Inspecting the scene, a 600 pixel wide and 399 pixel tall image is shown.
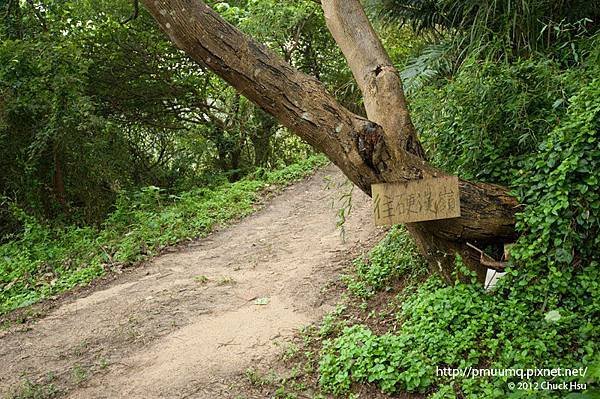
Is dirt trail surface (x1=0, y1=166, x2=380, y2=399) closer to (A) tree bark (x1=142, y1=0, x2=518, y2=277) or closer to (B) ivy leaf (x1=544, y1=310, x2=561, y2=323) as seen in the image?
(A) tree bark (x1=142, y1=0, x2=518, y2=277)

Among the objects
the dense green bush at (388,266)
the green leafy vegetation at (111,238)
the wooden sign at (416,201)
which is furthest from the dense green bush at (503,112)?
the green leafy vegetation at (111,238)

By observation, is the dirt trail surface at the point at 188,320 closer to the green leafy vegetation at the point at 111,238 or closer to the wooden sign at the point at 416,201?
the green leafy vegetation at the point at 111,238

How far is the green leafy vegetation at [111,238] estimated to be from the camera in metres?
6.29

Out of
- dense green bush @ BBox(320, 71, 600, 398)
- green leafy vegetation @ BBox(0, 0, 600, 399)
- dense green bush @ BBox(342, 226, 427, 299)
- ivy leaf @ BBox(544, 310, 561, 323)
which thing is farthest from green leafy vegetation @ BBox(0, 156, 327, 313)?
ivy leaf @ BBox(544, 310, 561, 323)

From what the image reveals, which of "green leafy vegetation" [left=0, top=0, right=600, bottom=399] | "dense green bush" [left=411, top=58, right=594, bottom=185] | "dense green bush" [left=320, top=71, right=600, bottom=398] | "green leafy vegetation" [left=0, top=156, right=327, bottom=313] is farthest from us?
"green leafy vegetation" [left=0, top=156, right=327, bottom=313]

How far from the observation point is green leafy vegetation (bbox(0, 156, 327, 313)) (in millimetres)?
6285

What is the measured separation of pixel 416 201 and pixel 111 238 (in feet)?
18.1

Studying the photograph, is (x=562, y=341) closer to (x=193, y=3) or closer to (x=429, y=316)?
(x=429, y=316)

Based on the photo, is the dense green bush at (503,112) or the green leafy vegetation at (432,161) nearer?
the green leafy vegetation at (432,161)

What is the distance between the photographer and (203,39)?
2955 millimetres

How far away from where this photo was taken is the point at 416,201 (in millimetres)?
2984

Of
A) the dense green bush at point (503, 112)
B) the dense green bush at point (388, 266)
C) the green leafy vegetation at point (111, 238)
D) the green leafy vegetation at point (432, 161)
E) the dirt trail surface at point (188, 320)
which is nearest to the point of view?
the green leafy vegetation at point (432, 161)

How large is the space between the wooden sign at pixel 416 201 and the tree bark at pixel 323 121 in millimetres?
58

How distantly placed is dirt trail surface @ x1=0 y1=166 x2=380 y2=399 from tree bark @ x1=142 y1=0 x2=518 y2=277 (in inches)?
62.0
